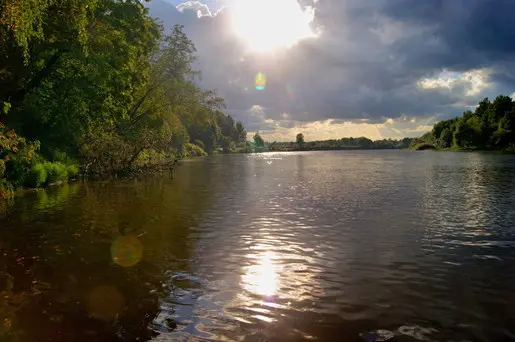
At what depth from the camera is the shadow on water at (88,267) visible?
793 centimetres

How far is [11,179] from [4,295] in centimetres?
2346

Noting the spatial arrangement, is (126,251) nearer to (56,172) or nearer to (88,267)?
(88,267)

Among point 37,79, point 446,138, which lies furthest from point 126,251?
point 446,138

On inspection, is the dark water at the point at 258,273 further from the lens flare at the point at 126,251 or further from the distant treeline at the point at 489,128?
the distant treeline at the point at 489,128

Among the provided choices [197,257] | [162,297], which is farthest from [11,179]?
[162,297]

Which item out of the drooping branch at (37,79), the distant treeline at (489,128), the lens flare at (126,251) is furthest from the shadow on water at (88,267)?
the distant treeline at (489,128)

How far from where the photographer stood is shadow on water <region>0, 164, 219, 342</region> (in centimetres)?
793

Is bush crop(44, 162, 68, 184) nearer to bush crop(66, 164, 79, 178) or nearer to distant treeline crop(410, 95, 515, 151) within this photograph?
bush crop(66, 164, 79, 178)

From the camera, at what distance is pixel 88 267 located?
38.5ft

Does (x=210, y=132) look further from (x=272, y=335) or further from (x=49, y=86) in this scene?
(x=272, y=335)

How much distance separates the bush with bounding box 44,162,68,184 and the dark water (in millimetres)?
12336

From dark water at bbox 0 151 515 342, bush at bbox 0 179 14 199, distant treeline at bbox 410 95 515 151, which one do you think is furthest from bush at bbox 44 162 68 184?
distant treeline at bbox 410 95 515 151

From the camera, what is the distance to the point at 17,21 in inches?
709

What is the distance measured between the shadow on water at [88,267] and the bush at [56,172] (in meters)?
10.8
